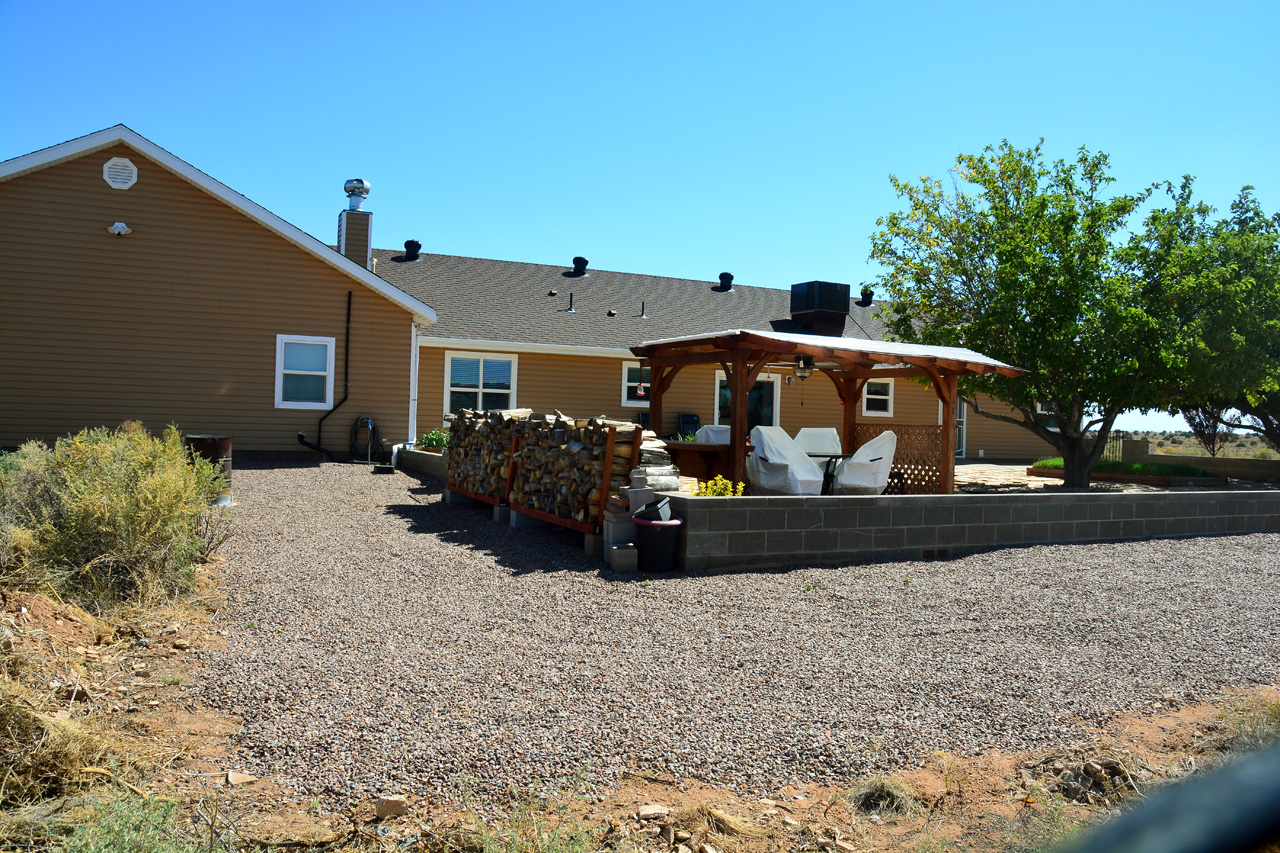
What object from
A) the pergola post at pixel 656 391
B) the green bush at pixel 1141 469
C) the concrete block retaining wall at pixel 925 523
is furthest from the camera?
the green bush at pixel 1141 469

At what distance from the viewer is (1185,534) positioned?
1007cm

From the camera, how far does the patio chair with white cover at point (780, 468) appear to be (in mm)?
9202

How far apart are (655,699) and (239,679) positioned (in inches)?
85.1

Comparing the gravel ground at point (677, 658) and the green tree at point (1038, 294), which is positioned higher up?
the green tree at point (1038, 294)

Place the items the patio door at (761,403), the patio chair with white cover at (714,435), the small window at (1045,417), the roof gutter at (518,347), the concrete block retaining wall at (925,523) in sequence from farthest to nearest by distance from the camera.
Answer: the patio door at (761,403) < the roof gutter at (518,347) < the small window at (1045,417) < the patio chair with white cover at (714,435) < the concrete block retaining wall at (925,523)

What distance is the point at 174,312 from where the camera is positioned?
1388 centimetres

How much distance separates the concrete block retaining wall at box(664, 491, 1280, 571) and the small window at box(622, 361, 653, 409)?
1046 cm

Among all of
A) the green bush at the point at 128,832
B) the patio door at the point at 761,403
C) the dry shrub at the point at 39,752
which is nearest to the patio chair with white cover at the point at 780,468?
the dry shrub at the point at 39,752

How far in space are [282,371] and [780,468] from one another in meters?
9.30

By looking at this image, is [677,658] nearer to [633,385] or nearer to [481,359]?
[481,359]

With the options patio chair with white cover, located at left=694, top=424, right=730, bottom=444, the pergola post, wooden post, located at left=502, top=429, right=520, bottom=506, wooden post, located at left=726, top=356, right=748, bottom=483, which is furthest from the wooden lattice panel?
wooden post, located at left=502, top=429, right=520, bottom=506

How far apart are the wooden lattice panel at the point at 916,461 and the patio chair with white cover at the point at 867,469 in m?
1.03

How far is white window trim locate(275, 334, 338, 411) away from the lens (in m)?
14.4

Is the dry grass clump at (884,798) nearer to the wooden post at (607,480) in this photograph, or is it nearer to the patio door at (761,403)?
the wooden post at (607,480)
